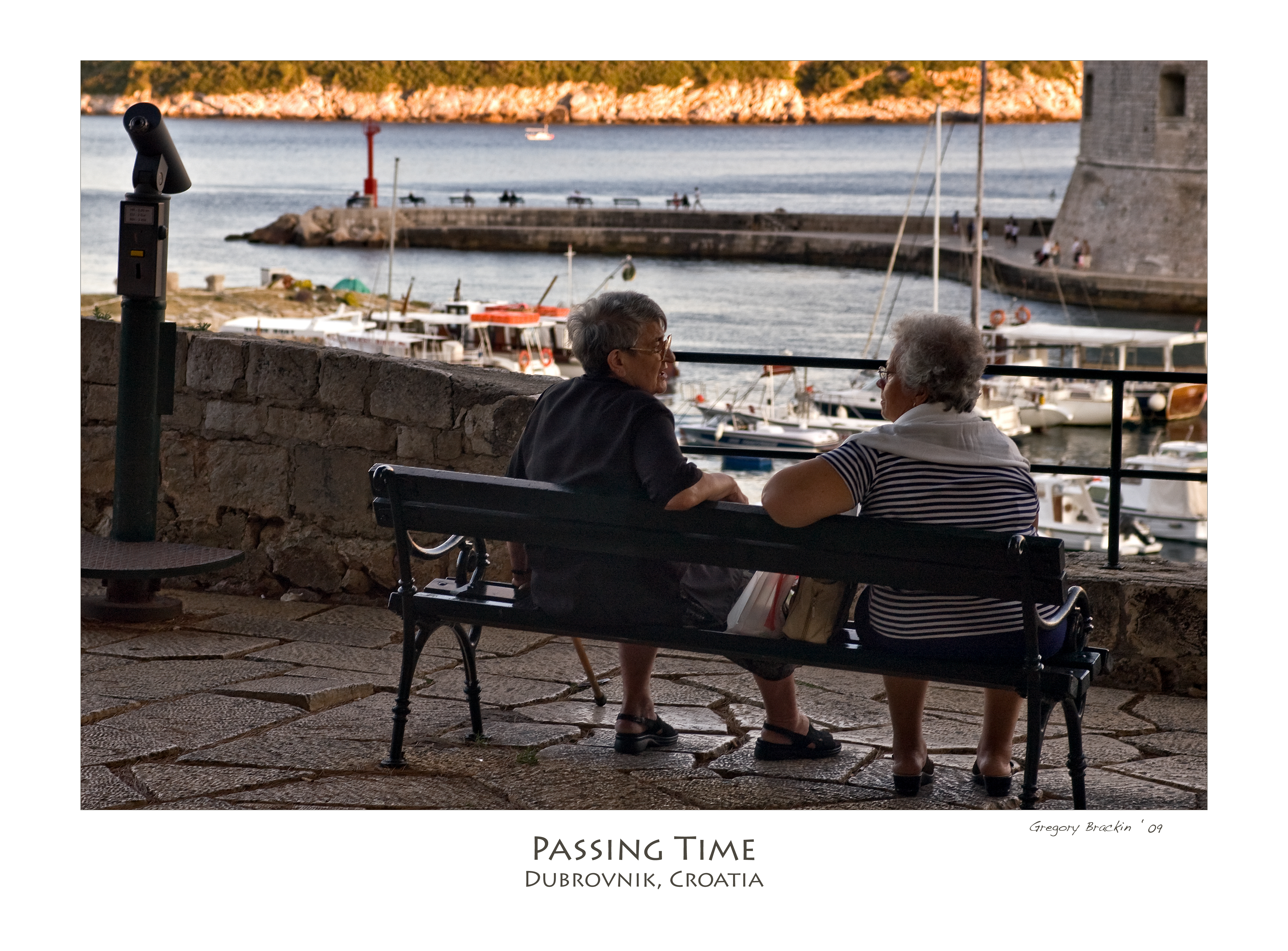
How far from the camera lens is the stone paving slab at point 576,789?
3.15 meters

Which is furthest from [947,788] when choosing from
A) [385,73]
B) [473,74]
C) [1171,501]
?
[1171,501]

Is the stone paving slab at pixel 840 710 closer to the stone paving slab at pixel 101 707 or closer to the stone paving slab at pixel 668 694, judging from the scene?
the stone paving slab at pixel 668 694

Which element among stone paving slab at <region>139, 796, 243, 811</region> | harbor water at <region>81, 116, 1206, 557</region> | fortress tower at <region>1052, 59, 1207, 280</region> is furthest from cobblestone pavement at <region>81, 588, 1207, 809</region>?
fortress tower at <region>1052, 59, 1207, 280</region>

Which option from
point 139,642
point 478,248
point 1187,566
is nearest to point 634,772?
point 139,642

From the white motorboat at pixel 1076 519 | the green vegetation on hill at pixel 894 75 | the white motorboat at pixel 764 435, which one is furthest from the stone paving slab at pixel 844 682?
the white motorboat at pixel 764 435

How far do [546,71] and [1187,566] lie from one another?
977cm

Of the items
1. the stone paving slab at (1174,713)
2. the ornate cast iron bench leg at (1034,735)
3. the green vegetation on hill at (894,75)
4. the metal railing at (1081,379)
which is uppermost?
the green vegetation on hill at (894,75)

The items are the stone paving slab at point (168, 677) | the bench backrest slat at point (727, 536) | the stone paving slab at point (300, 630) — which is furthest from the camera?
the stone paving slab at point (300, 630)

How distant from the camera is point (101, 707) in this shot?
12.3 ft

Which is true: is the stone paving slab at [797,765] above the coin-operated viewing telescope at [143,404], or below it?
below

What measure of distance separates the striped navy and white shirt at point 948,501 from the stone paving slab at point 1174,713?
42.9 inches

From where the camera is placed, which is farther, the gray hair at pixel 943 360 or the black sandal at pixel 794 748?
the black sandal at pixel 794 748

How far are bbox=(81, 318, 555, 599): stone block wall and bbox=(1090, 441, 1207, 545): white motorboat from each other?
24104mm

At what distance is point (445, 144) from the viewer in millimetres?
94125
